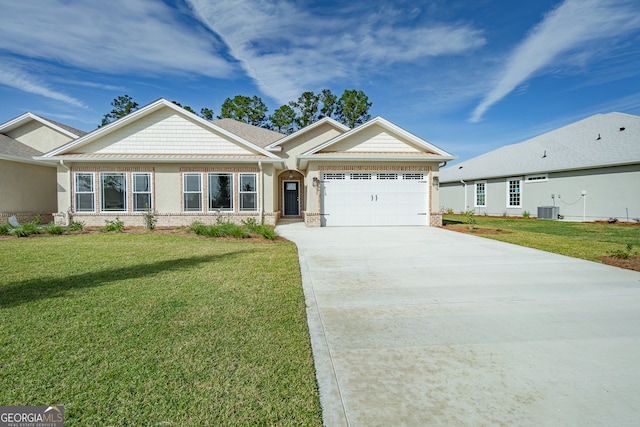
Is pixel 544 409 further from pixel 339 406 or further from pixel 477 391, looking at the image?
pixel 339 406

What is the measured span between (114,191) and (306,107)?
31.0m

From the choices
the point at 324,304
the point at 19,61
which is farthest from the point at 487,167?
the point at 19,61

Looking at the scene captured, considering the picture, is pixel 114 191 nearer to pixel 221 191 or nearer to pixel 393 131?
pixel 221 191

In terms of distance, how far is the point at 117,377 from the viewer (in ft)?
8.61

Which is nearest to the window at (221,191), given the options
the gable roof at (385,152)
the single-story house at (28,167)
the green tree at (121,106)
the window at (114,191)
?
the gable roof at (385,152)

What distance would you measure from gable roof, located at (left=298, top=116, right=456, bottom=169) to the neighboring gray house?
10.1 metres

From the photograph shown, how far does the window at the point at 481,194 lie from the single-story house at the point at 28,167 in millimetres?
28596

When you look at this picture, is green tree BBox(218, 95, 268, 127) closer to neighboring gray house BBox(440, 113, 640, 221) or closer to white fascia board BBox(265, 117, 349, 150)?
white fascia board BBox(265, 117, 349, 150)

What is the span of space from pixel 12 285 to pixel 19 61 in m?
18.1

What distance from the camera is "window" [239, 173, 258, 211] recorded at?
15.6m

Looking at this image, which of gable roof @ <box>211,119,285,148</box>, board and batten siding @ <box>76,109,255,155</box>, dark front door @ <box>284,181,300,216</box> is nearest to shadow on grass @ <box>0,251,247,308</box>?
board and batten siding @ <box>76,109,255,155</box>

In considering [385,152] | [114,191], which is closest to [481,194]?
[385,152]

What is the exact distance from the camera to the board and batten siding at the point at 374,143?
50.8 feet

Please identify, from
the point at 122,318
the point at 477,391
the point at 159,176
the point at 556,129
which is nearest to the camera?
the point at 477,391
